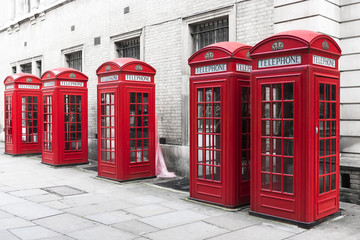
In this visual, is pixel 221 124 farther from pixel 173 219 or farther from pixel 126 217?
pixel 126 217

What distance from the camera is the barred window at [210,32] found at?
9.35 metres

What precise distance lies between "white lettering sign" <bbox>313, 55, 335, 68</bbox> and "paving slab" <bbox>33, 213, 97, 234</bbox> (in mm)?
4084

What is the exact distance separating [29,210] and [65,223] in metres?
1.12

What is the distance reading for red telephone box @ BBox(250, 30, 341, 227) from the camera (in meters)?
5.46

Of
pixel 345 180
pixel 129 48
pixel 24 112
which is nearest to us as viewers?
pixel 345 180

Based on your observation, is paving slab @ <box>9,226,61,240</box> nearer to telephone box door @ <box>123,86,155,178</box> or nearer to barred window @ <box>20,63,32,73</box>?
telephone box door @ <box>123,86,155,178</box>

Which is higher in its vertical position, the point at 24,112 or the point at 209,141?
the point at 24,112

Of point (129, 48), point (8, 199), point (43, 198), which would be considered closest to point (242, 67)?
point (43, 198)

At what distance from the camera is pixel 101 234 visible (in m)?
5.21

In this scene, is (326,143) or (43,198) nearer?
(326,143)

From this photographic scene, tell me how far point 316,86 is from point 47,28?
44.4 feet

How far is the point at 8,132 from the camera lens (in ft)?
46.6

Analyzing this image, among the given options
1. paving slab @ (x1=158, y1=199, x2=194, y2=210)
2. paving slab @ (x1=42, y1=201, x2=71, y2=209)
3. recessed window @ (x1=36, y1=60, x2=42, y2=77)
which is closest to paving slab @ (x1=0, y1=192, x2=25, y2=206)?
paving slab @ (x1=42, y1=201, x2=71, y2=209)

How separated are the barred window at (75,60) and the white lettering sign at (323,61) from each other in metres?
10.7
